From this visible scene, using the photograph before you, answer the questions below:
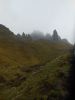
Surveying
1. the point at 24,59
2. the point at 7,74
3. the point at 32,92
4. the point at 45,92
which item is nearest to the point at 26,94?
the point at 32,92

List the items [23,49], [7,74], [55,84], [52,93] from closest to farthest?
[52,93] < [55,84] < [7,74] < [23,49]

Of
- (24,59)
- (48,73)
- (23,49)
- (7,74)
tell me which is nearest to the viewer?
(48,73)

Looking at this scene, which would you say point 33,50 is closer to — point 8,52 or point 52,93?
point 8,52

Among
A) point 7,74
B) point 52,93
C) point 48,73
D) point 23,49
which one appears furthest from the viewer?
point 23,49

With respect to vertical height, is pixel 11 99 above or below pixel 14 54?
below

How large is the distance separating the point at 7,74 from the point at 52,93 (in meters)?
42.2

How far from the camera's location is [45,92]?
4325 cm

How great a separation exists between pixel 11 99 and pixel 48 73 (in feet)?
29.5

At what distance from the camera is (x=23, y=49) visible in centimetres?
16038

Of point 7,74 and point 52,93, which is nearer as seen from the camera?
point 52,93

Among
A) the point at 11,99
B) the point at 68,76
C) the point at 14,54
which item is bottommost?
the point at 11,99

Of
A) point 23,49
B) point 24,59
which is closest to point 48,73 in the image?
point 24,59

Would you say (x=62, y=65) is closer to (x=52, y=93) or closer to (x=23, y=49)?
(x=52, y=93)

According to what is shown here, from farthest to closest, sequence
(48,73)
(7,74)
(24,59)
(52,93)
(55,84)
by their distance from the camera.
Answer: (24,59) < (7,74) < (48,73) < (55,84) < (52,93)
